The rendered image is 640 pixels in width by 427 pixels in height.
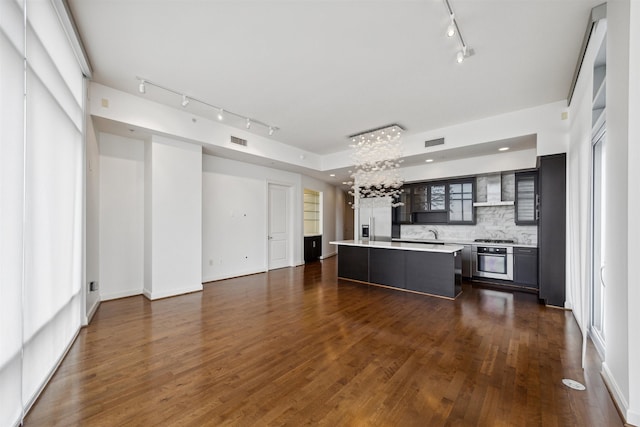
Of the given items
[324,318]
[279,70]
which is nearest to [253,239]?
[324,318]

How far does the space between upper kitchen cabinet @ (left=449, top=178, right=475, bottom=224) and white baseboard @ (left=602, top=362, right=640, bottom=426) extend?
432 centimetres

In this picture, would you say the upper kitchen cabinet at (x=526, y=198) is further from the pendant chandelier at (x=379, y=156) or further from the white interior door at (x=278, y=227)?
the white interior door at (x=278, y=227)

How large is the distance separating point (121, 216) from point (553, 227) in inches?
287

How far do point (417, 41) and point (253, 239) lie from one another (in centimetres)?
544

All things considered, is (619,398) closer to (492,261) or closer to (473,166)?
(492,261)

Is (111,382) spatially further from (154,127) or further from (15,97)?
(154,127)

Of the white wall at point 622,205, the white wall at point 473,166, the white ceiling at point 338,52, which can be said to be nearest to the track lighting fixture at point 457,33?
the white ceiling at point 338,52

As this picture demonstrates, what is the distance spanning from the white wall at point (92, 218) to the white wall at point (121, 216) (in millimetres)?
153

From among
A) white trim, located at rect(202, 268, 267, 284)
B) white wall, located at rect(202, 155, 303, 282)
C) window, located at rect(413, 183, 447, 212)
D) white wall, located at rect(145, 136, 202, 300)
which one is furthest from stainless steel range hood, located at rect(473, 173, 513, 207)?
white wall, located at rect(145, 136, 202, 300)

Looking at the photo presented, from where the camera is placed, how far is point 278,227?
7.50 metres

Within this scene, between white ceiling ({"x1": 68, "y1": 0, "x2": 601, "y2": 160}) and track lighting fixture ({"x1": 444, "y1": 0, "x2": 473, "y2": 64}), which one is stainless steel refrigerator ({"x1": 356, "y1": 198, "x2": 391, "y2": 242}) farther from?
track lighting fixture ({"x1": 444, "y1": 0, "x2": 473, "y2": 64})

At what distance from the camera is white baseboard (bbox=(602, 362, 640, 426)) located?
5.59 feet

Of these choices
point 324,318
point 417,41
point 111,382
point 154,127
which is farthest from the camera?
point 154,127

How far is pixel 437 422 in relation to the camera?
1731 mm
